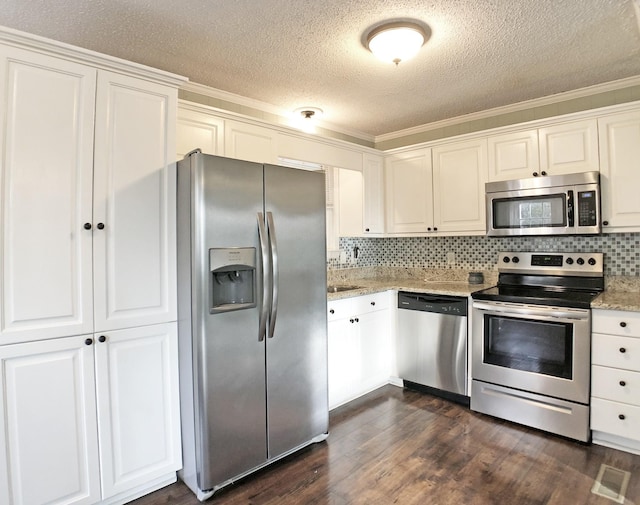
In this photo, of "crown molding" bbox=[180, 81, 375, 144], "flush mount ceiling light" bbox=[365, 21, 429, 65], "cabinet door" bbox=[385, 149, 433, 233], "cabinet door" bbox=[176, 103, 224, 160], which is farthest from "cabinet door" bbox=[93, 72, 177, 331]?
"cabinet door" bbox=[385, 149, 433, 233]

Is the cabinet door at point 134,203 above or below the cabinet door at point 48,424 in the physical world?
above

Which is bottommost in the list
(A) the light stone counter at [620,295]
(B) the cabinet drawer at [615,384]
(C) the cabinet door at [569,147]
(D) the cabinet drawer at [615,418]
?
(D) the cabinet drawer at [615,418]

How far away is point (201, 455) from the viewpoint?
193 centimetres

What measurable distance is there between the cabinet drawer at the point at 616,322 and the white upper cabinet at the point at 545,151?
1061 mm

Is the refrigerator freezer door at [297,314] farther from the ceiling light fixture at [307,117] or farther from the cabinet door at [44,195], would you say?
the ceiling light fixture at [307,117]

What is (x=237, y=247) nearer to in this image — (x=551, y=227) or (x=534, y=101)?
(x=551, y=227)

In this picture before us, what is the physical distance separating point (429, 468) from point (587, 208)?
2067 millimetres

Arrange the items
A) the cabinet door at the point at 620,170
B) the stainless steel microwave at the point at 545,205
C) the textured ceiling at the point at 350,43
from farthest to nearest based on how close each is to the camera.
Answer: the stainless steel microwave at the point at 545,205
the cabinet door at the point at 620,170
the textured ceiling at the point at 350,43

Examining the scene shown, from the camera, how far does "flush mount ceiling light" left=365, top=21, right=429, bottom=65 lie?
6.76ft

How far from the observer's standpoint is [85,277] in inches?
69.6

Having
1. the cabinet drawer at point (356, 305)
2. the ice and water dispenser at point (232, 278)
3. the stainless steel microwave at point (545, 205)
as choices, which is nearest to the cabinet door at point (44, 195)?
the ice and water dispenser at point (232, 278)

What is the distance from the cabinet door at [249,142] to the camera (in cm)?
269

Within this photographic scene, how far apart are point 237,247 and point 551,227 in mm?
2328

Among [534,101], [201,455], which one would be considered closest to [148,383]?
[201,455]
